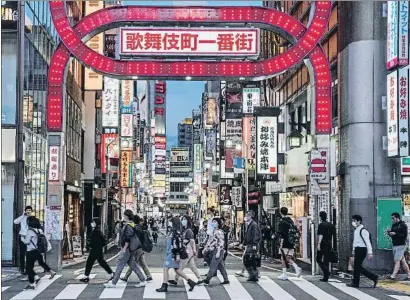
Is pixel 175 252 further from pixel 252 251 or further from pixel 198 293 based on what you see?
pixel 252 251

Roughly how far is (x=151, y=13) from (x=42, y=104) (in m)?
9.66

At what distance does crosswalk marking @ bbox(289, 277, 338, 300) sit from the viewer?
624 inches

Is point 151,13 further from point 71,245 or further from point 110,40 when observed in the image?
point 110,40

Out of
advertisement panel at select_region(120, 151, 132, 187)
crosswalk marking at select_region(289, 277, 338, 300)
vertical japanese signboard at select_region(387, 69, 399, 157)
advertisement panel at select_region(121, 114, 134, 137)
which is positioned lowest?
crosswalk marking at select_region(289, 277, 338, 300)

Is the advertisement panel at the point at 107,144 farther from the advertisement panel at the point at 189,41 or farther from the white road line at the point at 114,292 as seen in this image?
the white road line at the point at 114,292

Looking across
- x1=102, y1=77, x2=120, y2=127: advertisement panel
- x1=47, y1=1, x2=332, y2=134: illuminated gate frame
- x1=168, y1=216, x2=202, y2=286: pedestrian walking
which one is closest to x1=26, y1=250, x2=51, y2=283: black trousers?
x1=168, y1=216, x2=202, y2=286: pedestrian walking

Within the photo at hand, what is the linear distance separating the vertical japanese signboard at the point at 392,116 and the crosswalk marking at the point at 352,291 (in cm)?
463

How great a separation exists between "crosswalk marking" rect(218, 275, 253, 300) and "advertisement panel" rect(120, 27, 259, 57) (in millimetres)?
8000

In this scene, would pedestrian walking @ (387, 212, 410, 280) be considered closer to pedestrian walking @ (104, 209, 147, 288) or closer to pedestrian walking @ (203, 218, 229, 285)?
pedestrian walking @ (203, 218, 229, 285)

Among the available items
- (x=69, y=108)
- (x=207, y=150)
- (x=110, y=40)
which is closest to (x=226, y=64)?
(x=69, y=108)

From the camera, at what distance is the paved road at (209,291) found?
1552 centimetres

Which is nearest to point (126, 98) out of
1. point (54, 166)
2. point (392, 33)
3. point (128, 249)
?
point (54, 166)

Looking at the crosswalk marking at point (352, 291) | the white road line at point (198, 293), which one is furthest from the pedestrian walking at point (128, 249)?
the crosswalk marking at point (352, 291)

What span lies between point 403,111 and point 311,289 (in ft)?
20.4
